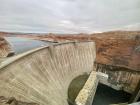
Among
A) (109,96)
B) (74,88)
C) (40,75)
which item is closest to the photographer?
(40,75)

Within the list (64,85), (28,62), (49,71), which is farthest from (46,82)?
(64,85)

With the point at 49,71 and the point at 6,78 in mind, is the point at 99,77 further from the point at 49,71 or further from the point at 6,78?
the point at 6,78

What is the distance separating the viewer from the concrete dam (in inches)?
308

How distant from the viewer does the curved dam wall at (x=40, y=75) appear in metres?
7.73

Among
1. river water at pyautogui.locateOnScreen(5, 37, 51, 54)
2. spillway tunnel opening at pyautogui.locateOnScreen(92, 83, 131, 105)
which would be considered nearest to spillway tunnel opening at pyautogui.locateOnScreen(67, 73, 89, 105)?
spillway tunnel opening at pyautogui.locateOnScreen(92, 83, 131, 105)

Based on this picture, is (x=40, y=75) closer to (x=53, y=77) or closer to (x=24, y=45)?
(x=53, y=77)

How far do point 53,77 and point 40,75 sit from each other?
1.78 meters

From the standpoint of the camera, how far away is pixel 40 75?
10.4 metres

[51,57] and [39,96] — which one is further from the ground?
[51,57]

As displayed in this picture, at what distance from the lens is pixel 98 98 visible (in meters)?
18.1

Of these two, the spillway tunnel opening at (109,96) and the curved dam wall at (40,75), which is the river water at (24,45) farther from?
the spillway tunnel opening at (109,96)

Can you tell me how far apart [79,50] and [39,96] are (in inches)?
517

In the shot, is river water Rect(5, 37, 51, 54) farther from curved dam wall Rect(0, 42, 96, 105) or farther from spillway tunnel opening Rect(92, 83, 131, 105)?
spillway tunnel opening Rect(92, 83, 131, 105)

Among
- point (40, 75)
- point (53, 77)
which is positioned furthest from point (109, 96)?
point (40, 75)
